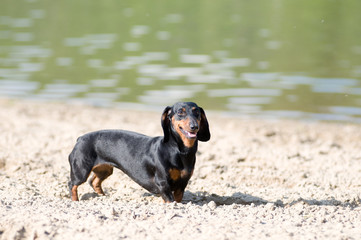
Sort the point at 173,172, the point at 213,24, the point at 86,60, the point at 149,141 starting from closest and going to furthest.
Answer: the point at 173,172 → the point at 149,141 → the point at 86,60 → the point at 213,24

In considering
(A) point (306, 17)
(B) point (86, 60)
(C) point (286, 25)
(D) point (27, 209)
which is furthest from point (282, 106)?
(A) point (306, 17)

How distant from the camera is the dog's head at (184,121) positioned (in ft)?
18.2

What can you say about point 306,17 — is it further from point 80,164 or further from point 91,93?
point 80,164

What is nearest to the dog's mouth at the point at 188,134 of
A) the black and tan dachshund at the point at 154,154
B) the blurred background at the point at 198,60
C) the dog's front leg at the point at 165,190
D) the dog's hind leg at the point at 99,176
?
the black and tan dachshund at the point at 154,154

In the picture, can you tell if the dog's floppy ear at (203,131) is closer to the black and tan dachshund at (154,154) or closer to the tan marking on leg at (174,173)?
the black and tan dachshund at (154,154)

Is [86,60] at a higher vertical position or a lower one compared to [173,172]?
lower

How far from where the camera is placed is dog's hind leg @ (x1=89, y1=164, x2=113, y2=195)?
6.46 metres

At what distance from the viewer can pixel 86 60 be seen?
57.3 feet

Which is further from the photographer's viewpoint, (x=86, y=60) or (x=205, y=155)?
(x=86, y=60)

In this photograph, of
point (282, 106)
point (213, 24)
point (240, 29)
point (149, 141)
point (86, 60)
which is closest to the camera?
point (149, 141)

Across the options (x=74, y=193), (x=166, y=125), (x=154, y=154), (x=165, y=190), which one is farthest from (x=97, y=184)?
(x=166, y=125)

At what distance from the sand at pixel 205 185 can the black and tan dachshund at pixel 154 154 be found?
261 mm

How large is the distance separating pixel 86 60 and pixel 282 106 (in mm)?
6974

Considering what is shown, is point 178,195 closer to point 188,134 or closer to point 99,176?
point 188,134
